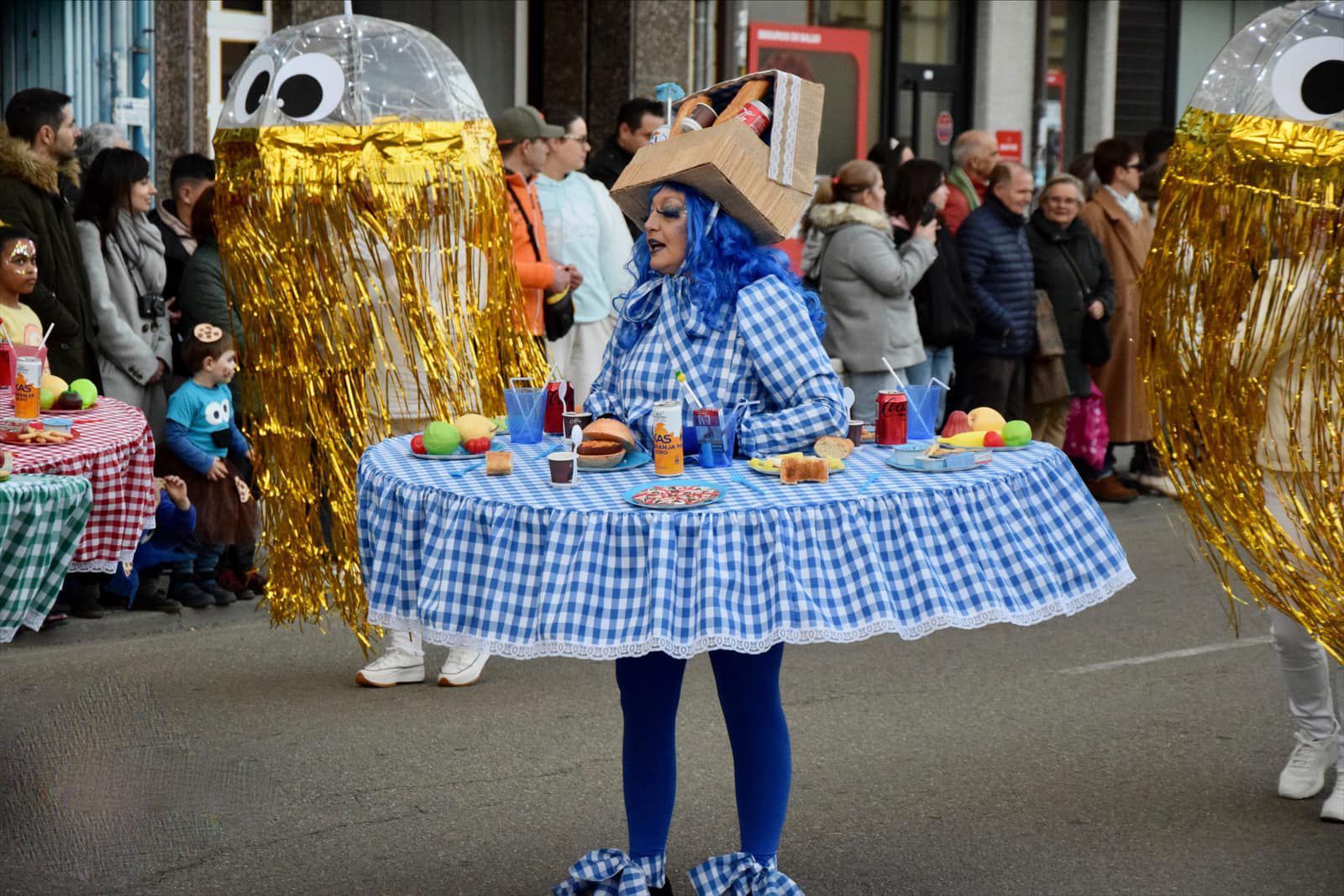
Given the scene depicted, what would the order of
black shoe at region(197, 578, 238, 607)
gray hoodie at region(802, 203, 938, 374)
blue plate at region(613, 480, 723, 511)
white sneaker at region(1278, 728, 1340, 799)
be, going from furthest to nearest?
gray hoodie at region(802, 203, 938, 374)
black shoe at region(197, 578, 238, 607)
white sneaker at region(1278, 728, 1340, 799)
blue plate at region(613, 480, 723, 511)

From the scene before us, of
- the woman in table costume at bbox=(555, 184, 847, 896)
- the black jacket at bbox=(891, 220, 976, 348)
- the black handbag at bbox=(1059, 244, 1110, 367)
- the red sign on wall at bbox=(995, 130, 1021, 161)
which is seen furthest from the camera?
the red sign on wall at bbox=(995, 130, 1021, 161)

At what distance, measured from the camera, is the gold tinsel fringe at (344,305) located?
529 centimetres

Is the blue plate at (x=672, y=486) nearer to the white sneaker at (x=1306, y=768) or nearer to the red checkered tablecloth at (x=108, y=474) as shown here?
the red checkered tablecloth at (x=108, y=474)

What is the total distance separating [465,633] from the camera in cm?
339

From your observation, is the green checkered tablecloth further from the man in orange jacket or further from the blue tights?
the man in orange jacket

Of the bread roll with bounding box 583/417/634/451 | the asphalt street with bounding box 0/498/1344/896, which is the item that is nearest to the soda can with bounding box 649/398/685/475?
the bread roll with bounding box 583/417/634/451

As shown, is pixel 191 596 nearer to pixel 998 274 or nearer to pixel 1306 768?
pixel 1306 768

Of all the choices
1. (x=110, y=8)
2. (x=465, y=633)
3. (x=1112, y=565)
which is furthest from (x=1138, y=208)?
(x=465, y=633)

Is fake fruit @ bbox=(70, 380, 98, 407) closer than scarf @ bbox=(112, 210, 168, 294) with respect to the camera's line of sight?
Yes

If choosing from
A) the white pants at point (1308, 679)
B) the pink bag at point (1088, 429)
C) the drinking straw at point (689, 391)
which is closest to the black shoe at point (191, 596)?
the drinking straw at point (689, 391)

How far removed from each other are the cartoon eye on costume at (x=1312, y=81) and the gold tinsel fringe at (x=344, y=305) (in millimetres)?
2557

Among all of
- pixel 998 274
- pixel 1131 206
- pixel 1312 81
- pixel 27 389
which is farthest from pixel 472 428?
pixel 1131 206

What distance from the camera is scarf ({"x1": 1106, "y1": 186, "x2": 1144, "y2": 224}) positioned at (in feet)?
32.4

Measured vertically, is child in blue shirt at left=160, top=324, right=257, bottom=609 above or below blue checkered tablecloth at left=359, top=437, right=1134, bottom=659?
below
